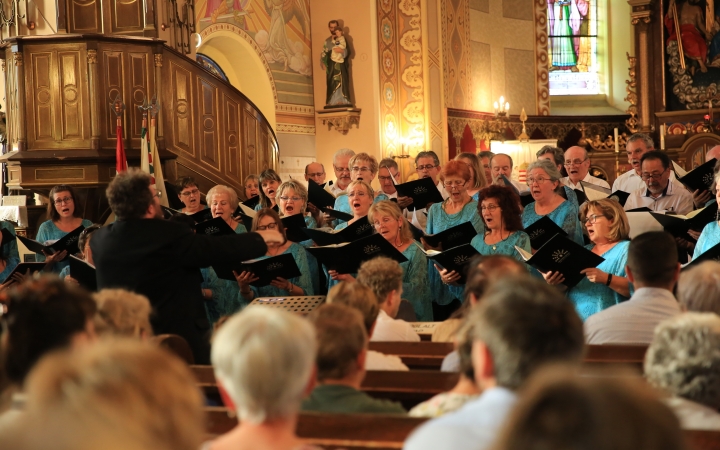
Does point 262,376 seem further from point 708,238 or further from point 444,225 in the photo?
point 444,225

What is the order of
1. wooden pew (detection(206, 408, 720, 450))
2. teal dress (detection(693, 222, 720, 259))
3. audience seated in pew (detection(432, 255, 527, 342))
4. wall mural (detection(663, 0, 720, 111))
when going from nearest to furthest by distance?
wooden pew (detection(206, 408, 720, 450)), audience seated in pew (detection(432, 255, 527, 342)), teal dress (detection(693, 222, 720, 259)), wall mural (detection(663, 0, 720, 111))

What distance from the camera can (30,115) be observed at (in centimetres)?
974

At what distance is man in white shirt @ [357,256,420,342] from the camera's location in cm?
417

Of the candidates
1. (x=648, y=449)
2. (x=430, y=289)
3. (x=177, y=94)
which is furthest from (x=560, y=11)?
(x=648, y=449)

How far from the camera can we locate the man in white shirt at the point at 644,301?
144 inches

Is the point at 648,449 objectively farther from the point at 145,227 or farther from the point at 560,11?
the point at 560,11

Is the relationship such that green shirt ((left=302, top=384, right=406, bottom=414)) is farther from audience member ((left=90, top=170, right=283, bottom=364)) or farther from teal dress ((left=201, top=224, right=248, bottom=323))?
teal dress ((left=201, top=224, right=248, bottom=323))

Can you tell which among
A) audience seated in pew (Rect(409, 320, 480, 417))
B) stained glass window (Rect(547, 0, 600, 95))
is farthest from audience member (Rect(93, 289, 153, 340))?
stained glass window (Rect(547, 0, 600, 95))

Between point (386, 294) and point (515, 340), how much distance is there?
2471mm

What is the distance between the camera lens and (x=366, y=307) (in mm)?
3469

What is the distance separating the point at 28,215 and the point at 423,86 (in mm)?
7545

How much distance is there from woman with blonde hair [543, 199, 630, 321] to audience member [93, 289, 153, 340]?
8.59 ft

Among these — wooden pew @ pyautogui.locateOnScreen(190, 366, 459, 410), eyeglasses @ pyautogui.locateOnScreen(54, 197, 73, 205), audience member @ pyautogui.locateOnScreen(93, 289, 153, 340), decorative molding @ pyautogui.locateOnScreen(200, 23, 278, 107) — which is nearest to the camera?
wooden pew @ pyautogui.locateOnScreen(190, 366, 459, 410)

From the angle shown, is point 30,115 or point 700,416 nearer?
point 700,416
